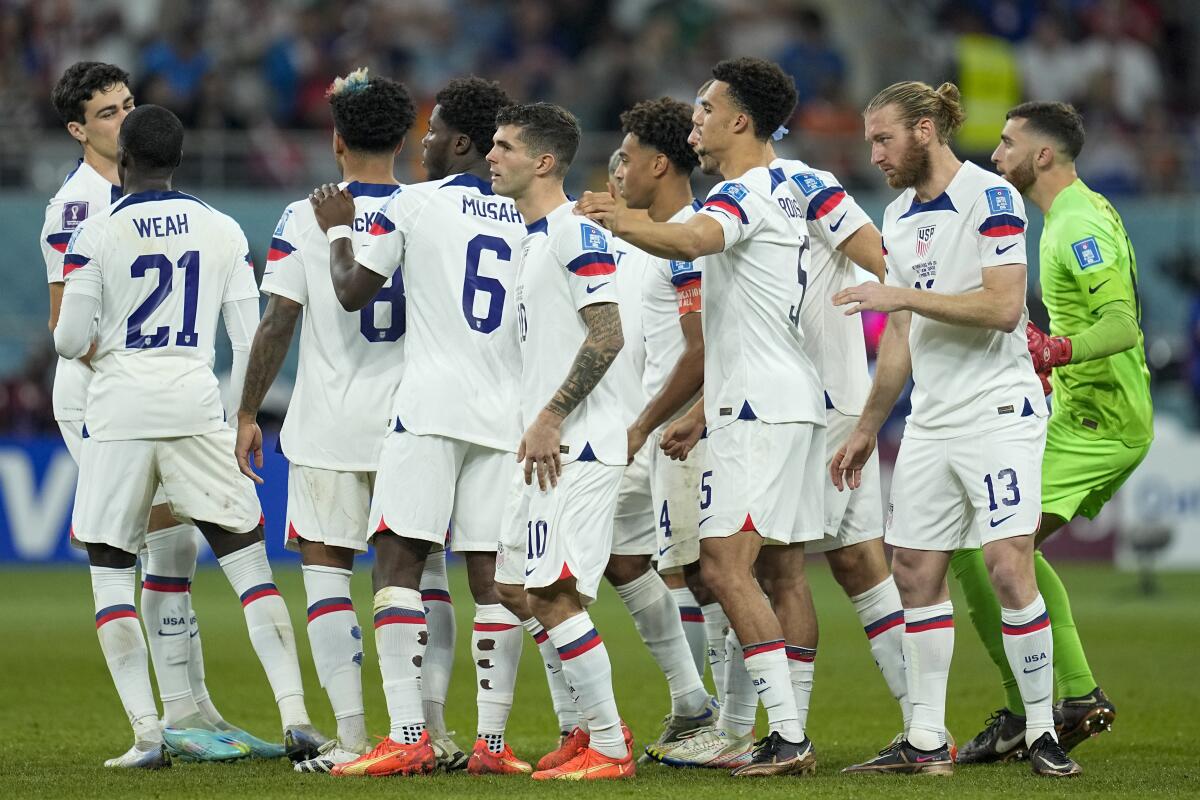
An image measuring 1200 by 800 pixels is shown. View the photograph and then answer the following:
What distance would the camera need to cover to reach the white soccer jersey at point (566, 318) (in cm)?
612

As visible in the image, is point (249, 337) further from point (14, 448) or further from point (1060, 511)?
point (14, 448)

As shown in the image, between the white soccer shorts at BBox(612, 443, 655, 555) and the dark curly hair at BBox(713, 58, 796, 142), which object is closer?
the dark curly hair at BBox(713, 58, 796, 142)

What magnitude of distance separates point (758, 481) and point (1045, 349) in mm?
1270

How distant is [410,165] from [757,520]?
11.8 metres

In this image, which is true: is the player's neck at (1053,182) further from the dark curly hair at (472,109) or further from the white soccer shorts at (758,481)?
the dark curly hair at (472,109)

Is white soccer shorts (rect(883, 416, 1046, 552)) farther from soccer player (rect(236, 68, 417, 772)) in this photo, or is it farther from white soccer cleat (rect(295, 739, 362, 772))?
white soccer cleat (rect(295, 739, 362, 772))

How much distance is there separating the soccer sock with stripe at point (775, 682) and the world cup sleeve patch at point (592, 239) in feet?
5.08

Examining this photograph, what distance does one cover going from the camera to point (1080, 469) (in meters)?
7.20

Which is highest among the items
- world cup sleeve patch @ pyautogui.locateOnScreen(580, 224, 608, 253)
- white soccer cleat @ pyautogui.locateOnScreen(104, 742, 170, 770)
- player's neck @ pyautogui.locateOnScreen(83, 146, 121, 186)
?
player's neck @ pyautogui.locateOnScreen(83, 146, 121, 186)

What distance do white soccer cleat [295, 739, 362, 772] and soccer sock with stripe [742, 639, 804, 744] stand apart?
1.57 metres

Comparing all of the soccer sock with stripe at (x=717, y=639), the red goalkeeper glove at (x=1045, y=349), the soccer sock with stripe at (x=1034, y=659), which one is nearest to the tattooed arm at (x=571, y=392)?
the soccer sock with stripe at (x=717, y=639)

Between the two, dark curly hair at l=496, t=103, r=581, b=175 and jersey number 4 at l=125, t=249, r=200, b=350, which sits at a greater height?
dark curly hair at l=496, t=103, r=581, b=175

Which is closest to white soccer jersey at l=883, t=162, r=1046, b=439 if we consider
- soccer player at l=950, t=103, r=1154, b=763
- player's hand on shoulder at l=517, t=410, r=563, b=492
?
soccer player at l=950, t=103, r=1154, b=763

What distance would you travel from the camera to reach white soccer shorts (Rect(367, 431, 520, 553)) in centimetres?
635
